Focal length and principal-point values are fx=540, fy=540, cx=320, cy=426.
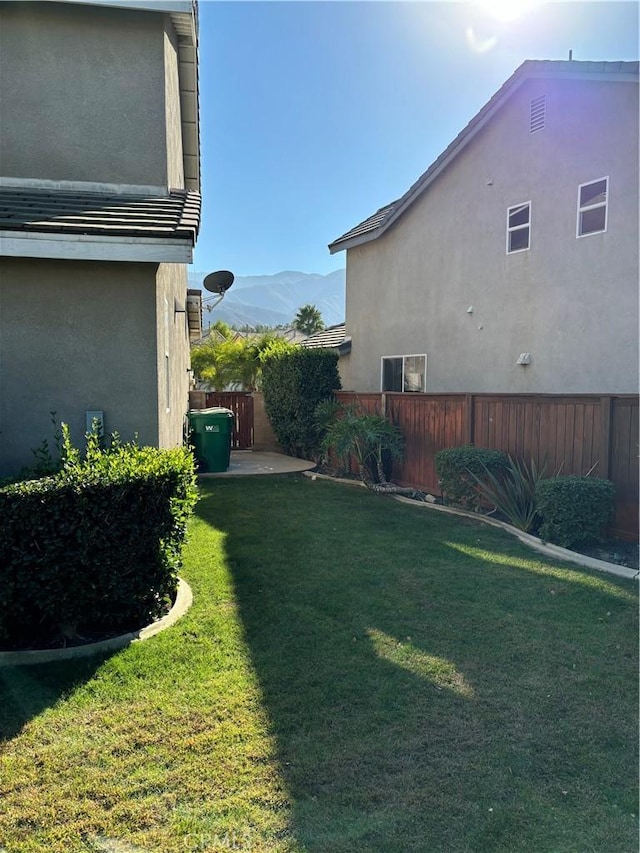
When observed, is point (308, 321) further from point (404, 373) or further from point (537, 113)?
point (537, 113)

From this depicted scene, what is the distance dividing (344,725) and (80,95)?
7.25 meters

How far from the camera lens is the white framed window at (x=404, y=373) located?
1490 cm

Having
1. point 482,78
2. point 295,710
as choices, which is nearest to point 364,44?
point 482,78

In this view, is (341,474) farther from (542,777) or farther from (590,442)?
(542,777)

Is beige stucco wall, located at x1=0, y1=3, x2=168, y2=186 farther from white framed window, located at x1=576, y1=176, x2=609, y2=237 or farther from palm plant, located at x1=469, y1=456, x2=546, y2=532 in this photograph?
white framed window, located at x1=576, y1=176, x2=609, y2=237

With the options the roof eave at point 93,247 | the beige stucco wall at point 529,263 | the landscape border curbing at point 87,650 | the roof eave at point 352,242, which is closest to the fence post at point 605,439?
the beige stucco wall at point 529,263

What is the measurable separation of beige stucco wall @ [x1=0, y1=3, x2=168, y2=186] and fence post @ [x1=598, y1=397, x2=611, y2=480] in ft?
21.1

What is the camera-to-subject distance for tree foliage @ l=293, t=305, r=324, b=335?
176ft

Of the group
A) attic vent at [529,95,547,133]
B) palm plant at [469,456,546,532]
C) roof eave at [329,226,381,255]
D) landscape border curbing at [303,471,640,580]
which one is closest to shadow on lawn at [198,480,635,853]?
landscape border curbing at [303,471,640,580]

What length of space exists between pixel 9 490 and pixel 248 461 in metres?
11.0

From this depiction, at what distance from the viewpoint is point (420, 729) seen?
3.29 meters

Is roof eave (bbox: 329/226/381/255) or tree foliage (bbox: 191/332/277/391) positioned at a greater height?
roof eave (bbox: 329/226/381/255)

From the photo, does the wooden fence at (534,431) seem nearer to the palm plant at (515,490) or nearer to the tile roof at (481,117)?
the palm plant at (515,490)

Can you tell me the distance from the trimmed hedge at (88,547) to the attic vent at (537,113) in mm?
11160
